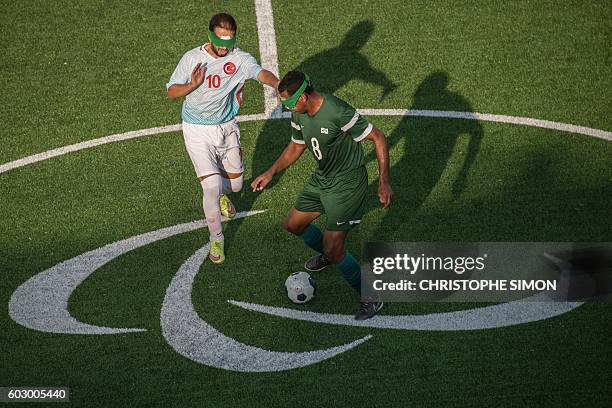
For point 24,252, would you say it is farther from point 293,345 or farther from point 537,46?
point 537,46

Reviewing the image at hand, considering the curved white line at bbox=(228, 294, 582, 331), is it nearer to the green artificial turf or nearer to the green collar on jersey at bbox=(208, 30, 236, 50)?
the green artificial turf

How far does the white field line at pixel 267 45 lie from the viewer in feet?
40.3

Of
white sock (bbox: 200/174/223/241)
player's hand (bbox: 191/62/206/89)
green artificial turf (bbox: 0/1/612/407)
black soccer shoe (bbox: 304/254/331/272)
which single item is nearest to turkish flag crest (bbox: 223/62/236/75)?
player's hand (bbox: 191/62/206/89)

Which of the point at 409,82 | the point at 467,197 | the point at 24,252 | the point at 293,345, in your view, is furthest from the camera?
the point at 409,82

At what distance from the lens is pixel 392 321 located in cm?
895

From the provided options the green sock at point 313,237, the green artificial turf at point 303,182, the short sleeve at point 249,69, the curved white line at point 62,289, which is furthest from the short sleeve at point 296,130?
the curved white line at point 62,289

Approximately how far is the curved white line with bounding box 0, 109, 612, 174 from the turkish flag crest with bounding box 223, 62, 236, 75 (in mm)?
2509

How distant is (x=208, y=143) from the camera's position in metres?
9.65

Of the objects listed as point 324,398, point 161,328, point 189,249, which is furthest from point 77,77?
point 324,398

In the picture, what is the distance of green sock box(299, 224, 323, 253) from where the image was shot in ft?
30.2

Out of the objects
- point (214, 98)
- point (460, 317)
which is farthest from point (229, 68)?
point (460, 317)

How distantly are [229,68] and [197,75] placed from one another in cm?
49

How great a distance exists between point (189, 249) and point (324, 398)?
9.07 ft

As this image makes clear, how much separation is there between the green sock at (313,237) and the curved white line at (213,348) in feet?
3.96
